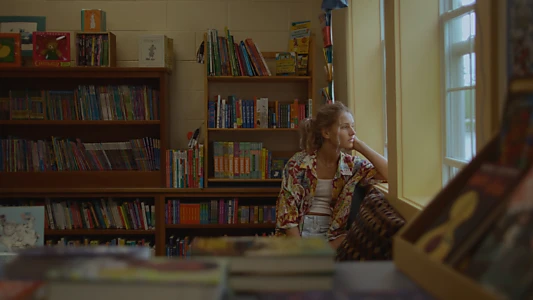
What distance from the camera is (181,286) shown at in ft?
2.84

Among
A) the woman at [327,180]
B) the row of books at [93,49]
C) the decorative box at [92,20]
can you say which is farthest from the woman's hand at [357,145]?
the decorative box at [92,20]

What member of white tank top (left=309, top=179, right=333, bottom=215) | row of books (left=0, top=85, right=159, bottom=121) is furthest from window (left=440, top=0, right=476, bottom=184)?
row of books (left=0, top=85, right=159, bottom=121)

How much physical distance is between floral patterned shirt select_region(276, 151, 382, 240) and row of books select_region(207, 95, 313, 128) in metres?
0.95

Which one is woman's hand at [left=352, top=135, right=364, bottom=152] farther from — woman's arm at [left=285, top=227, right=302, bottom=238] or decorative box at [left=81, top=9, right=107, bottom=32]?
decorative box at [left=81, top=9, right=107, bottom=32]

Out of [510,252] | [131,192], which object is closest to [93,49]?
[131,192]

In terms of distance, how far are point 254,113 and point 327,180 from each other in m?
1.13

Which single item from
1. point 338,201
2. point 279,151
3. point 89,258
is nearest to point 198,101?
point 279,151

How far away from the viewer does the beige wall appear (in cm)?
437

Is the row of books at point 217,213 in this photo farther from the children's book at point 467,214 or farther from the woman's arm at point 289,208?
the children's book at point 467,214

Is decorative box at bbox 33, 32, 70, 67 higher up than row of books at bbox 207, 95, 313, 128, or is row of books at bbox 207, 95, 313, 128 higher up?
decorative box at bbox 33, 32, 70, 67

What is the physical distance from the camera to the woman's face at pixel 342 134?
10.5 ft

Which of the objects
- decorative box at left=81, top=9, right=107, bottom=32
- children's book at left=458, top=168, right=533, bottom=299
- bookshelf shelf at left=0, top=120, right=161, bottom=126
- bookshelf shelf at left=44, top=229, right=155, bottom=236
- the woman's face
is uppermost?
decorative box at left=81, top=9, right=107, bottom=32

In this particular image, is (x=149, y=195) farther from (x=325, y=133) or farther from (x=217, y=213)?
(x=325, y=133)

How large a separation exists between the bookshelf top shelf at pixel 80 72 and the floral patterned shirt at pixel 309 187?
1446 mm
